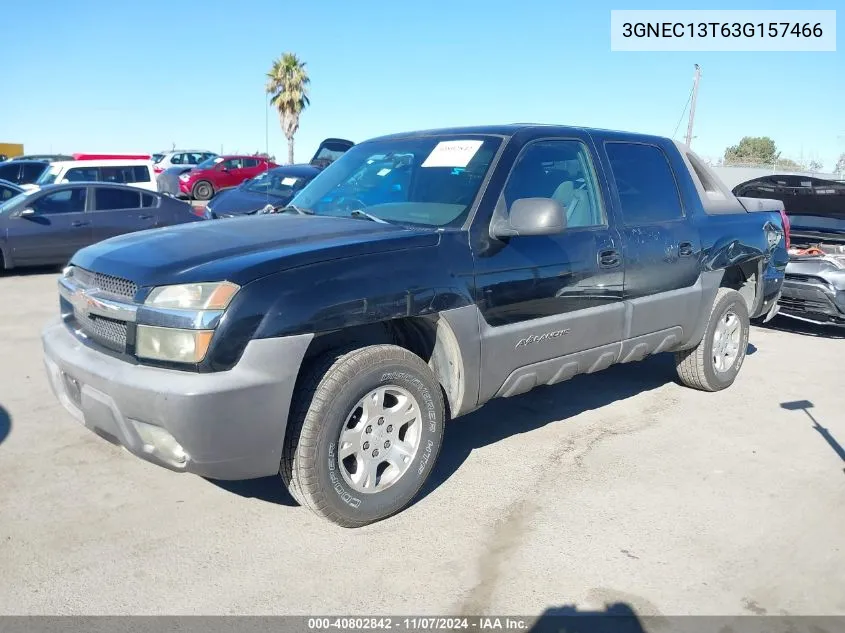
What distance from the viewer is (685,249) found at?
481 centimetres

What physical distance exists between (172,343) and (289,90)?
42941 mm

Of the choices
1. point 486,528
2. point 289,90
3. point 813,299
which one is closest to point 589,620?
point 486,528

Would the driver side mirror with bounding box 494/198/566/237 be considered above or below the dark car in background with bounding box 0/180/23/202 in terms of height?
below

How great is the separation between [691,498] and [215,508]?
2404 mm

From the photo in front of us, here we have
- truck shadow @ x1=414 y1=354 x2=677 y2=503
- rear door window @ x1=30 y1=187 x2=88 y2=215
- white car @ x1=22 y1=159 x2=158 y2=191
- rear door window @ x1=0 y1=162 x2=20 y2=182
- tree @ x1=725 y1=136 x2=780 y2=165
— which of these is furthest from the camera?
tree @ x1=725 y1=136 x2=780 y2=165

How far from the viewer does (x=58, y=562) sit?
9.99ft

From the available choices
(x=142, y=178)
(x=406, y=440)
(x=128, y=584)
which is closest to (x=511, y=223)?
(x=406, y=440)

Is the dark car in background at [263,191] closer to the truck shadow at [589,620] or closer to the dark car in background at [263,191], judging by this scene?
the dark car in background at [263,191]

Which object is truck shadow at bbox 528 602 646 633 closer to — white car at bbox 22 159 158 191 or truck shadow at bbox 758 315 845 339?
truck shadow at bbox 758 315 845 339

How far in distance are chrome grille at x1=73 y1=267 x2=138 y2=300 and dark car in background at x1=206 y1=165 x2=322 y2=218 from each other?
24.9 feet

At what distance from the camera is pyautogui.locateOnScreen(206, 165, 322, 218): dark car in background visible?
36.6ft

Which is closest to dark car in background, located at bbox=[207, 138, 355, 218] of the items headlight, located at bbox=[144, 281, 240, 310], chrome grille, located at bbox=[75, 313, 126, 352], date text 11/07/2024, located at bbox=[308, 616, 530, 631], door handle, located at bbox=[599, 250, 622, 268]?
door handle, located at bbox=[599, 250, 622, 268]

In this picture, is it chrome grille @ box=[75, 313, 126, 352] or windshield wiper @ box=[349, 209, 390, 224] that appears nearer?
chrome grille @ box=[75, 313, 126, 352]

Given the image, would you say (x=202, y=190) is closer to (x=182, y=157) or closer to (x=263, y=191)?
(x=182, y=157)
